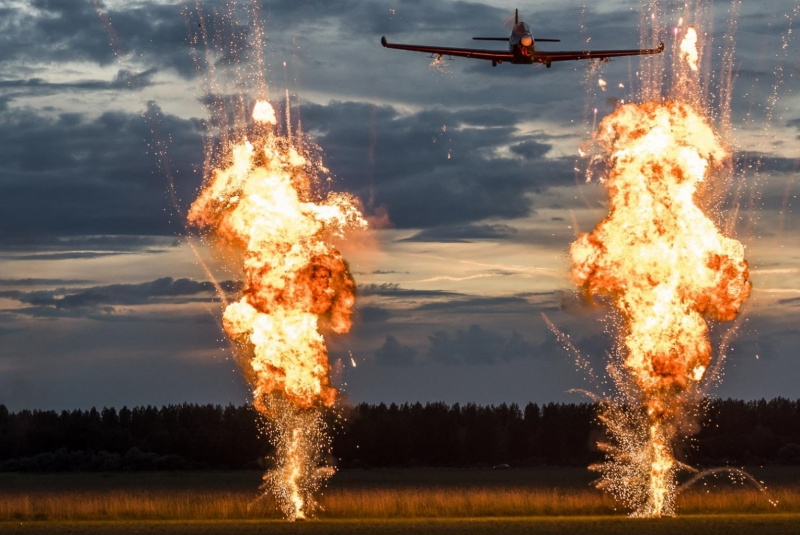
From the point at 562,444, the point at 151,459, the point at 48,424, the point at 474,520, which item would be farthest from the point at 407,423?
the point at 474,520

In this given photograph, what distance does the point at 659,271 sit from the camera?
A: 59.9m

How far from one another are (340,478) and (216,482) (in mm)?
15563

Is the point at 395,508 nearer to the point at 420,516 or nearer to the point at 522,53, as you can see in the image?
the point at 420,516

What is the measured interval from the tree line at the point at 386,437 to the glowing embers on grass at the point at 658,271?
96561 mm

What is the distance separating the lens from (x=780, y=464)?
162 m

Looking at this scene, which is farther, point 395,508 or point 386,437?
point 386,437

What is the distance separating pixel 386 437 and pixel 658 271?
372ft

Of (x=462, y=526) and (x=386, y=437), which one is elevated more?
(x=462, y=526)

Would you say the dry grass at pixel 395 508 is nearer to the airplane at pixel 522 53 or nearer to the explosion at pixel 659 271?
the explosion at pixel 659 271

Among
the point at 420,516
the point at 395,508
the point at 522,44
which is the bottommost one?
the point at 420,516

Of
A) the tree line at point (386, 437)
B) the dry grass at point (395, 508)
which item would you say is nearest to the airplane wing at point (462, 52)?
the dry grass at point (395, 508)

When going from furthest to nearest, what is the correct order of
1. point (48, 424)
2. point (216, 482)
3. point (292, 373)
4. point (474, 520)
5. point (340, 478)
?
point (48, 424), point (340, 478), point (216, 482), point (474, 520), point (292, 373)

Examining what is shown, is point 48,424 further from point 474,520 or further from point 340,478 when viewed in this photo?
point 474,520

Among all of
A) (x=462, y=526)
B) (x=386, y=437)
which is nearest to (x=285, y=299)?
(x=462, y=526)
